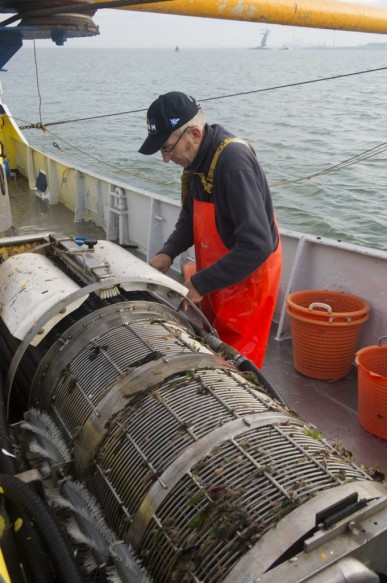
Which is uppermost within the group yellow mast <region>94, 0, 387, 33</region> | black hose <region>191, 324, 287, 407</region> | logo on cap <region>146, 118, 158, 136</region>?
yellow mast <region>94, 0, 387, 33</region>

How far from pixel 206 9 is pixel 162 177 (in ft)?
43.5

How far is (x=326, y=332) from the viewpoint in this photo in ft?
15.7

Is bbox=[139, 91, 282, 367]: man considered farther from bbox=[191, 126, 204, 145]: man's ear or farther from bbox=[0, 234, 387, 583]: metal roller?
bbox=[0, 234, 387, 583]: metal roller

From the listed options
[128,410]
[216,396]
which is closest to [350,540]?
[216,396]

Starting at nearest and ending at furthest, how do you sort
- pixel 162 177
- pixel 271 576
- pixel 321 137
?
pixel 271 576 → pixel 162 177 → pixel 321 137

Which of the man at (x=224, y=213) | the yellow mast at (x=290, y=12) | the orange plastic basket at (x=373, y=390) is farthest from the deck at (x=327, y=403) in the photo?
the yellow mast at (x=290, y=12)

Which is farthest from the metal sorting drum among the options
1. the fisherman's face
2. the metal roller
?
the metal roller

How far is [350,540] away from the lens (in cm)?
148

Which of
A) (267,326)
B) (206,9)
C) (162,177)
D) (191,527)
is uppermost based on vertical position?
(206,9)

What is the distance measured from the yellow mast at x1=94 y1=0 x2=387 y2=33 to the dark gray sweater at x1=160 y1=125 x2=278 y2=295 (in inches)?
38.4

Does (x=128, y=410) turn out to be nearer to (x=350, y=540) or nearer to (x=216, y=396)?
(x=216, y=396)

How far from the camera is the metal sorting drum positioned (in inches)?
187

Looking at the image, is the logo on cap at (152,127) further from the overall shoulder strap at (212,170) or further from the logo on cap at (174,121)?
the overall shoulder strap at (212,170)

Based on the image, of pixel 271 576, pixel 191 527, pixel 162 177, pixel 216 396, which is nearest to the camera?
pixel 271 576
